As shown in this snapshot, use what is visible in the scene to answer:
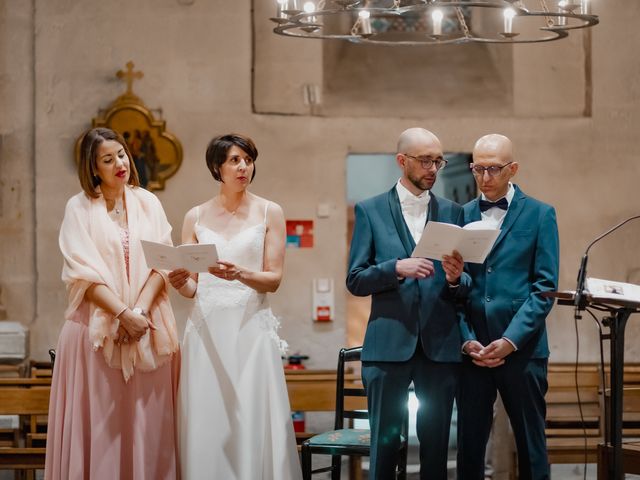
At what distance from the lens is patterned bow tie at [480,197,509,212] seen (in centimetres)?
465

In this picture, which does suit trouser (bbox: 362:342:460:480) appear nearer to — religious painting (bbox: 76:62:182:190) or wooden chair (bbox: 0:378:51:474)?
wooden chair (bbox: 0:378:51:474)

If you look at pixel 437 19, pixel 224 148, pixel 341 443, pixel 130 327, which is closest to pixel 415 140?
pixel 224 148

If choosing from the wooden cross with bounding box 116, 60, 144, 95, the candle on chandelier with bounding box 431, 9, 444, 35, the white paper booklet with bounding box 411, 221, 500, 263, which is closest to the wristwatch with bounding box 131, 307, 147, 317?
the white paper booklet with bounding box 411, 221, 500, 263

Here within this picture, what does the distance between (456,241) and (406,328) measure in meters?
0.51

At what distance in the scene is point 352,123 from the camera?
9422 mm

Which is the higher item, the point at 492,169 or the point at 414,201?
the point at 492,169

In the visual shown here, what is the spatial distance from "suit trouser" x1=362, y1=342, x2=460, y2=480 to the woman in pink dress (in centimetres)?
A: 102

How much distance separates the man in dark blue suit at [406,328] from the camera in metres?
4.45

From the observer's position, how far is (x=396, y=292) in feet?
14.8

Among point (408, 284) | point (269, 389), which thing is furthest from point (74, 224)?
point (408, 284)

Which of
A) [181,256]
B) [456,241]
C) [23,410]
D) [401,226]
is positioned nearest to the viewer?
[456,241]

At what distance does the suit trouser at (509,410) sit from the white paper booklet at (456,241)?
553 millimetres

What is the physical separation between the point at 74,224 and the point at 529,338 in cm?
216

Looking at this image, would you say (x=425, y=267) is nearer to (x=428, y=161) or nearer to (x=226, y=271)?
(x=428, y=161)
